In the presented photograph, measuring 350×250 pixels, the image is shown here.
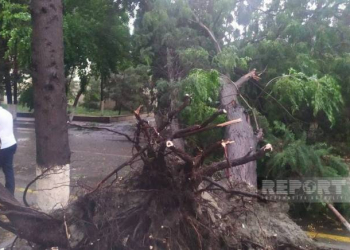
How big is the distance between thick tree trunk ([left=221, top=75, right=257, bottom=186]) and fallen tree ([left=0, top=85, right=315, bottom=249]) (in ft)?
4.15

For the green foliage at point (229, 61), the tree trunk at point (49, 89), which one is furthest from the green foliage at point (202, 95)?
the tree trunk at point (49, 89)

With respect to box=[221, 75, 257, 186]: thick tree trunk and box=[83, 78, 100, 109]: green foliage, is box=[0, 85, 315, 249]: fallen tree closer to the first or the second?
box=[221, 75, 257, 186]: thick tree trunk

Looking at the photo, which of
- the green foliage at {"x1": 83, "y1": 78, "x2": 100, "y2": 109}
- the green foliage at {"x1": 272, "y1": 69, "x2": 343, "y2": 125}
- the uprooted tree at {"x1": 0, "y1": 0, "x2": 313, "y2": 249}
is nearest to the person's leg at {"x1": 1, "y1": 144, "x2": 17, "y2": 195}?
the uprooted tree at {"x1": 0, "y1": 0, "x2": 313, "y2": 249}

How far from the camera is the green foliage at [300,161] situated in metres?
5.00

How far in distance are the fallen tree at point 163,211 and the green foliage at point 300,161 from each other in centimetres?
198

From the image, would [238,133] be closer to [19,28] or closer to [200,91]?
[200,91]

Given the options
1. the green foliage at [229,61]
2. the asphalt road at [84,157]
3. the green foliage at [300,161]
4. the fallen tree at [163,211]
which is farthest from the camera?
the asphalt road at [84,157]

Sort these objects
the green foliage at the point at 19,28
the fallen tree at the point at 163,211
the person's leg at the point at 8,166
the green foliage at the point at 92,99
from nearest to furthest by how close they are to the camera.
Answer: the fallen tree at the point at 163,211 → the person's leg at the point at 8,166 → the green foliage at the point at 19,28 → the green foliage at the point at 92,99

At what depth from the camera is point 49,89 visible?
4.00 metres

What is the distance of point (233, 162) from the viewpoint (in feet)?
8.52

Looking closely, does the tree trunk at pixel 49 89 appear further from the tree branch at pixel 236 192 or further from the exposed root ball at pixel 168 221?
the tree branch at pixel 236 192

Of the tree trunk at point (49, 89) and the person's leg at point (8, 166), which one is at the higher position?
the tree trunk at point (49, 89)

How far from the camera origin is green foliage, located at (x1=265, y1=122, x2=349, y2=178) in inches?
197

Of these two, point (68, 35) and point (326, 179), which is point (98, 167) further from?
point (326, 179)
